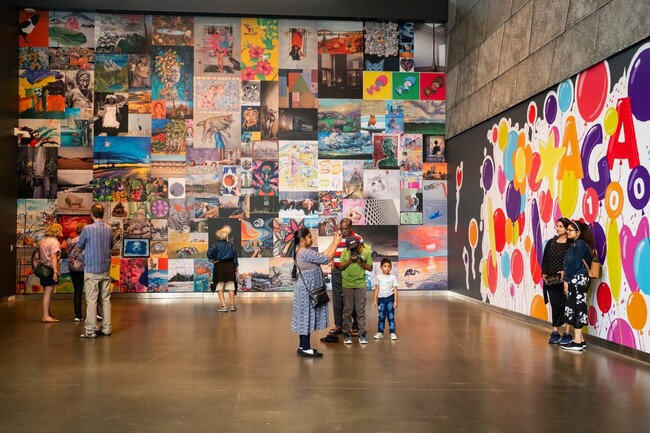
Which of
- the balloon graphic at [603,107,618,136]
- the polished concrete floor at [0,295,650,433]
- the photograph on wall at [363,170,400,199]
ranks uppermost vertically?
the balloon graphic at [603,107,618,136]

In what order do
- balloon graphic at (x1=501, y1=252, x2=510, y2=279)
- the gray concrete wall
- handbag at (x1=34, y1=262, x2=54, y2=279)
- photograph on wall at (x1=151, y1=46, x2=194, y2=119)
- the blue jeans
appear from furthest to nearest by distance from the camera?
photograph on wall at (x1=151, y1=46, x2=194, y2=119)
balloon graphic at (x1=501, y1=252, x2=510, y2=279)
handbag at (x1=34, y1=262, x2=54, y2=279)
the blue jeans
the gray concrete wall

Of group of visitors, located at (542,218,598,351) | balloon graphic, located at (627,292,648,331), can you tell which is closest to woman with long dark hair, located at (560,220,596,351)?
group of visitors, located at (542,218,598,351)

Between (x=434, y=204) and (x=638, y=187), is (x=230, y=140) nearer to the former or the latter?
(x=434, y=204)

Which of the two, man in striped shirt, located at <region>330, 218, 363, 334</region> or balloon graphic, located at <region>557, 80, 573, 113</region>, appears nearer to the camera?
man in striped shirt, located at <region>330, 218, 363, 334</region>

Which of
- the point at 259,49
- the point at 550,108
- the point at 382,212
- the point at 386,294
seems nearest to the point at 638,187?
the point at 550,108

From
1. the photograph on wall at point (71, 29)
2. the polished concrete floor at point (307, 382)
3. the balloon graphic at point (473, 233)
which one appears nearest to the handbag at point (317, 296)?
the polished concrete floor at point (307, 382)

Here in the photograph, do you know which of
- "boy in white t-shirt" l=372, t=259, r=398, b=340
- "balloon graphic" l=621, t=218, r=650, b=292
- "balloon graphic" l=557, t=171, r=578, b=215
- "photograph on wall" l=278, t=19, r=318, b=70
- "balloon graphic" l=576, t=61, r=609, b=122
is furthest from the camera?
"photograph on wall" l=278, t=19, r=318, b=70

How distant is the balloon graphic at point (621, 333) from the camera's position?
727cm

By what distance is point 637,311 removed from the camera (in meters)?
7.16

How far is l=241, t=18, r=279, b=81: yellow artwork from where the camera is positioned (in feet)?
48.4

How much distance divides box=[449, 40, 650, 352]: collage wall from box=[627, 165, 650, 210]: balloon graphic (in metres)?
0.01

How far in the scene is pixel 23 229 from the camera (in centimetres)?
1411

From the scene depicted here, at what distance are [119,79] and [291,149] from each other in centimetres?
412

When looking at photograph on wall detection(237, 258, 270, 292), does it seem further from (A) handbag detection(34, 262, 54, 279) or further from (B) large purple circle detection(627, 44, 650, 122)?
(B) large purple circle detection(627, 44, 650, 122)
